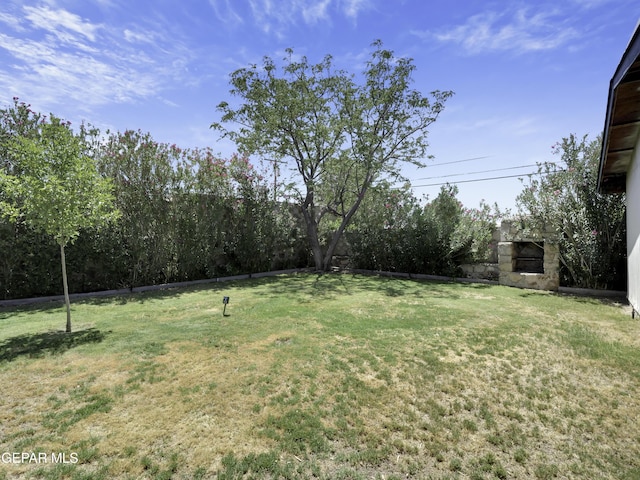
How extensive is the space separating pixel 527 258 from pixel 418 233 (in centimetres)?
333

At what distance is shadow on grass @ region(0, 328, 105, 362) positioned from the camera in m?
4.11

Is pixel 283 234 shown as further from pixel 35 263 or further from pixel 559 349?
pixel 559 349

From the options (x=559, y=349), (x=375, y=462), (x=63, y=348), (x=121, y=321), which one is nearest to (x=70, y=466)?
(x=375, y=462)

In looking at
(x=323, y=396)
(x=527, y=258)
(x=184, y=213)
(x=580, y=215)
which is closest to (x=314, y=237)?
(x=184, y=213)

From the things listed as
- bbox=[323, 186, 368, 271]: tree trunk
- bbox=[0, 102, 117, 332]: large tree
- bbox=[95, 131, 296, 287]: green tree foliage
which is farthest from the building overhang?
bbox=[95, 131, 296, 287]: green tree foliage

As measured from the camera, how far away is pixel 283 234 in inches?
485

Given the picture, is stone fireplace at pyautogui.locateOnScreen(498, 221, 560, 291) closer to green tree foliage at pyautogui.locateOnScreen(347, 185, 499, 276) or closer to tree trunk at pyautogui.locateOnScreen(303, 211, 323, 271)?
green tree foliage at pyautogui.locateOnScreen(347, 185, 499, 276)

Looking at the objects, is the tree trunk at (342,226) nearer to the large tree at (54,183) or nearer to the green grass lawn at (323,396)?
the green grass lawn at (323,396)

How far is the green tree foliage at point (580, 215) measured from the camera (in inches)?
300

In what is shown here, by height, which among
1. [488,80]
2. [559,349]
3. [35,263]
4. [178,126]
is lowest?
[559,349]

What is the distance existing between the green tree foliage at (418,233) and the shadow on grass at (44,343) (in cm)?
924

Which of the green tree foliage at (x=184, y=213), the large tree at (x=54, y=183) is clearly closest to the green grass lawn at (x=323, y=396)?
the large tree at (x=54, y=183)

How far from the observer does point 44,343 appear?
4.48 m

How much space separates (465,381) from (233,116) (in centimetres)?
1174
